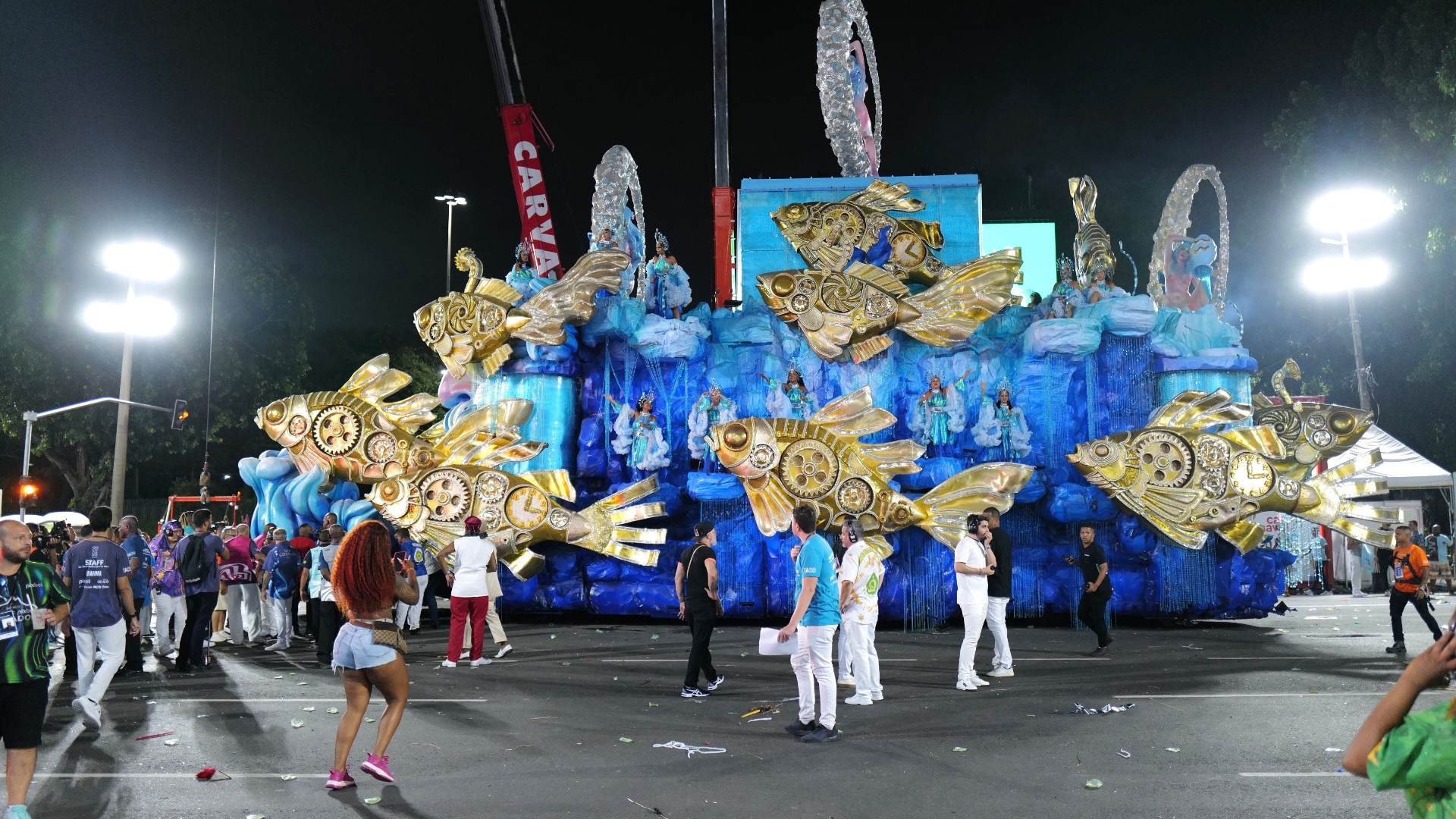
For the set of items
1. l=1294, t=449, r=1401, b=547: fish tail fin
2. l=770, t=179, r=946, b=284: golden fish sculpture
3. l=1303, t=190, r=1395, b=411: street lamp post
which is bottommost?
l=1294, t=449, r=1401, b=547: fish tail fin

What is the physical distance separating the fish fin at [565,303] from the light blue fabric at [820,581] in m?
10.0

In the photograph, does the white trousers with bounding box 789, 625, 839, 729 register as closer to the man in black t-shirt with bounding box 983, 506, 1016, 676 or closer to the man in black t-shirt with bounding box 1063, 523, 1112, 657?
the man in black t-shirt with bounding box 983, 506, 1016, 676

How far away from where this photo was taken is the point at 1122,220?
123 feet

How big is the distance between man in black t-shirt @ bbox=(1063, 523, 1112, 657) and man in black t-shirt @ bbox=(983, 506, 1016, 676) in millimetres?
1713

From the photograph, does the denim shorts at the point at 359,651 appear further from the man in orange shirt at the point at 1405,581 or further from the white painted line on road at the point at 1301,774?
the man in orange shirt at the point at 1405,581

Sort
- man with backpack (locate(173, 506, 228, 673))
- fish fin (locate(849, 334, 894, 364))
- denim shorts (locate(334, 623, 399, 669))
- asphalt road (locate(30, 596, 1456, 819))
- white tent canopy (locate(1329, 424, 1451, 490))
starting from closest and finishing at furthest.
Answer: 1. asphalt road (locate(30, 596, 1456, 819))
2. denim shorts (locate(334, 623, 399, 669))
3. man with backpack (locate(173, 506, 228, 673))
4. fish fin (locate(849, 334, 894, 364))
5. white tent canopy (locate(1329, 424, 1451, 490))

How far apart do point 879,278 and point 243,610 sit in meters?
10.3

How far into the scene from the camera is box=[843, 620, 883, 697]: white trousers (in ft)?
29.2

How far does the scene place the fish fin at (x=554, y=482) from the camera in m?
16.7

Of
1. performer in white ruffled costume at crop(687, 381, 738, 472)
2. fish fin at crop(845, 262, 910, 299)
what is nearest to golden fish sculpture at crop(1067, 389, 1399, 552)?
fish fin at crop(845, 262, 910, 299)

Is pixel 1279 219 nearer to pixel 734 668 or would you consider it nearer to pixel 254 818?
pixel 734 668

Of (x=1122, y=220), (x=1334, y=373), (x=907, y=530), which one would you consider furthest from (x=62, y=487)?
(x=1334, y=373)

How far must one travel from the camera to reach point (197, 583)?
11.5 meters

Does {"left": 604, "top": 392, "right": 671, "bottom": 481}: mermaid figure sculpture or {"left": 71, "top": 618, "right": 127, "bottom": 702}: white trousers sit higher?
{"left": 604, "top": 392, "right": 671, "bottom": 481}: mermaid figure sculpture
